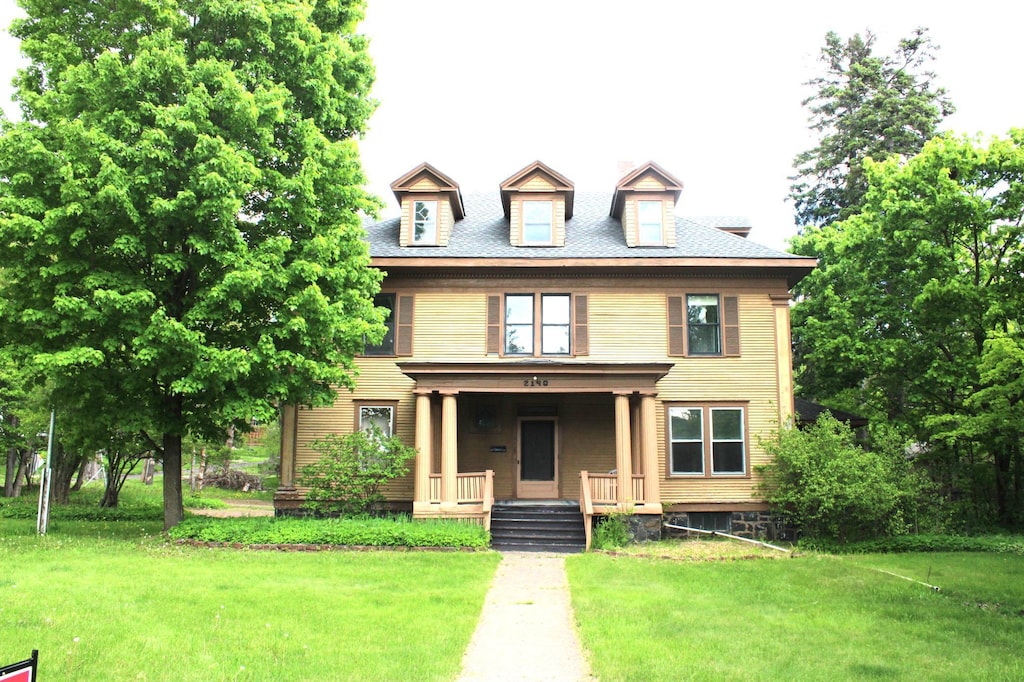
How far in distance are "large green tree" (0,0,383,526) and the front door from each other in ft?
18.1

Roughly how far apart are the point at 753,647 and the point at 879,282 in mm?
17478

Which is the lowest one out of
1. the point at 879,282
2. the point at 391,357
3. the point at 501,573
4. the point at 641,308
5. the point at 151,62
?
the point at 501,573

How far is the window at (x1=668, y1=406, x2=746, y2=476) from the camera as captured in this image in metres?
18.7

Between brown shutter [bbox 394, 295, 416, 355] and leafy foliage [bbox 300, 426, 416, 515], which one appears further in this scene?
brown shutter [bbox 394, 295, 416, 355]

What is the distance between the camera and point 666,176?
20.1m

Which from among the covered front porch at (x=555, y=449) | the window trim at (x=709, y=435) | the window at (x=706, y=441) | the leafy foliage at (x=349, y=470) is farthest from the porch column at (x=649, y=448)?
the leafy foliage at (x=349, y=470)

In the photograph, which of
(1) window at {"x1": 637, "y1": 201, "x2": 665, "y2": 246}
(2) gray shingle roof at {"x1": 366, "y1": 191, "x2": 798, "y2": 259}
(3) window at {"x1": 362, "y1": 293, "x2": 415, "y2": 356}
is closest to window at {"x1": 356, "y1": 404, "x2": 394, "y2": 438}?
(3) window at {"x1": 362, "y1": 293, "x2": 415, "y2": 356}

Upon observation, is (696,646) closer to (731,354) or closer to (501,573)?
(501,573)

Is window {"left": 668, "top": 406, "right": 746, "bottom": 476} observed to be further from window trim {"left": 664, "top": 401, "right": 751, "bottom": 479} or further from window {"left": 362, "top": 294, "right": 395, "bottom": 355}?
window {"left": 362, "top": 294, "right": 395, "bottom": 355}

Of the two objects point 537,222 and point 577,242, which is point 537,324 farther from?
point 537,222

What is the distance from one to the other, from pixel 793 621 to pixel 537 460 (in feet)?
35.1

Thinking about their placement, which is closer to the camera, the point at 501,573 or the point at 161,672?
A: the point at 161,672

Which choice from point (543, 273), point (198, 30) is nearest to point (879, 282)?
point (543, 273)

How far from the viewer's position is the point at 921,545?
54.6 feet
